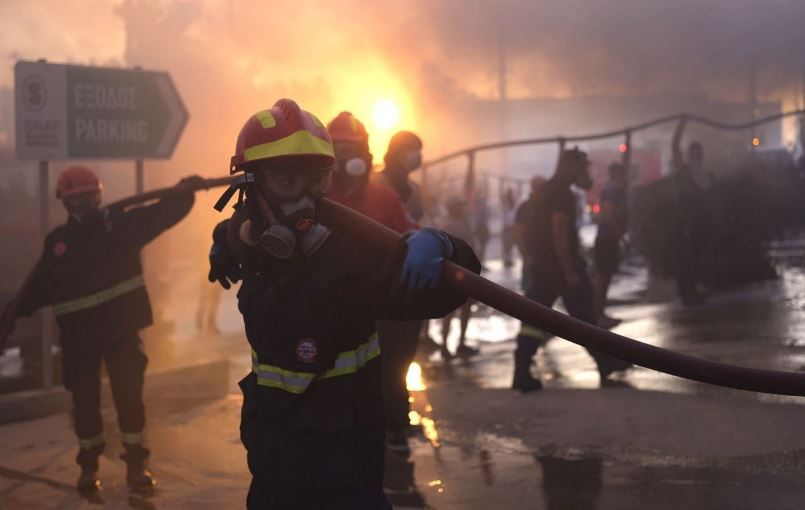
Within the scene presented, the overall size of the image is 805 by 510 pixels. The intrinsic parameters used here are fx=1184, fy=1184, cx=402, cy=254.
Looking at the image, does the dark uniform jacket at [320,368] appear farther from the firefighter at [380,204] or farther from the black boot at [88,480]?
the black boot at [88,480]

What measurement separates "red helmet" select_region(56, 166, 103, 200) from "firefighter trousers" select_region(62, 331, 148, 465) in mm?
758

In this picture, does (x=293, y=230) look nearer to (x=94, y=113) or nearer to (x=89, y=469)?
(x=89, y=469)

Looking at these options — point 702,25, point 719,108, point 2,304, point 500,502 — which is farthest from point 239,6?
point 500,502

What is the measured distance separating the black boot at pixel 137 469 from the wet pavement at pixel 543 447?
7cm

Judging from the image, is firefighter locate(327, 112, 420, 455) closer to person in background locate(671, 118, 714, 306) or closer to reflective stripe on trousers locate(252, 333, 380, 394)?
reflective stripe on trousers locate(252, 333, 380, 394)

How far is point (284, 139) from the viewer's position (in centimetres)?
329

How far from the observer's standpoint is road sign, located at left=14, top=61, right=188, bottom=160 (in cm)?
830

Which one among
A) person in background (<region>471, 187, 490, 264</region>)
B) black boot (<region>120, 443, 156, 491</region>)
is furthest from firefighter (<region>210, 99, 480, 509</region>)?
person in background (<region>471, 187, 490, 264</region>)

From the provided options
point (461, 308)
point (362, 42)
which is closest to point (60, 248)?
point (461, 308)

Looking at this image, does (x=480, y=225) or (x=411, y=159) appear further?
(x=480, y=225)

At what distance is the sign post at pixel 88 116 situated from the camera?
27.2 ft

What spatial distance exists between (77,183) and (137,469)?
150cm

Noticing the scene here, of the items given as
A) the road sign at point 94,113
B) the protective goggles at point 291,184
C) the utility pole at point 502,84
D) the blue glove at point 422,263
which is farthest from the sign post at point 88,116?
the utility pole at point 502,84

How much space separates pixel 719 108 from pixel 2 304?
90.9ft
